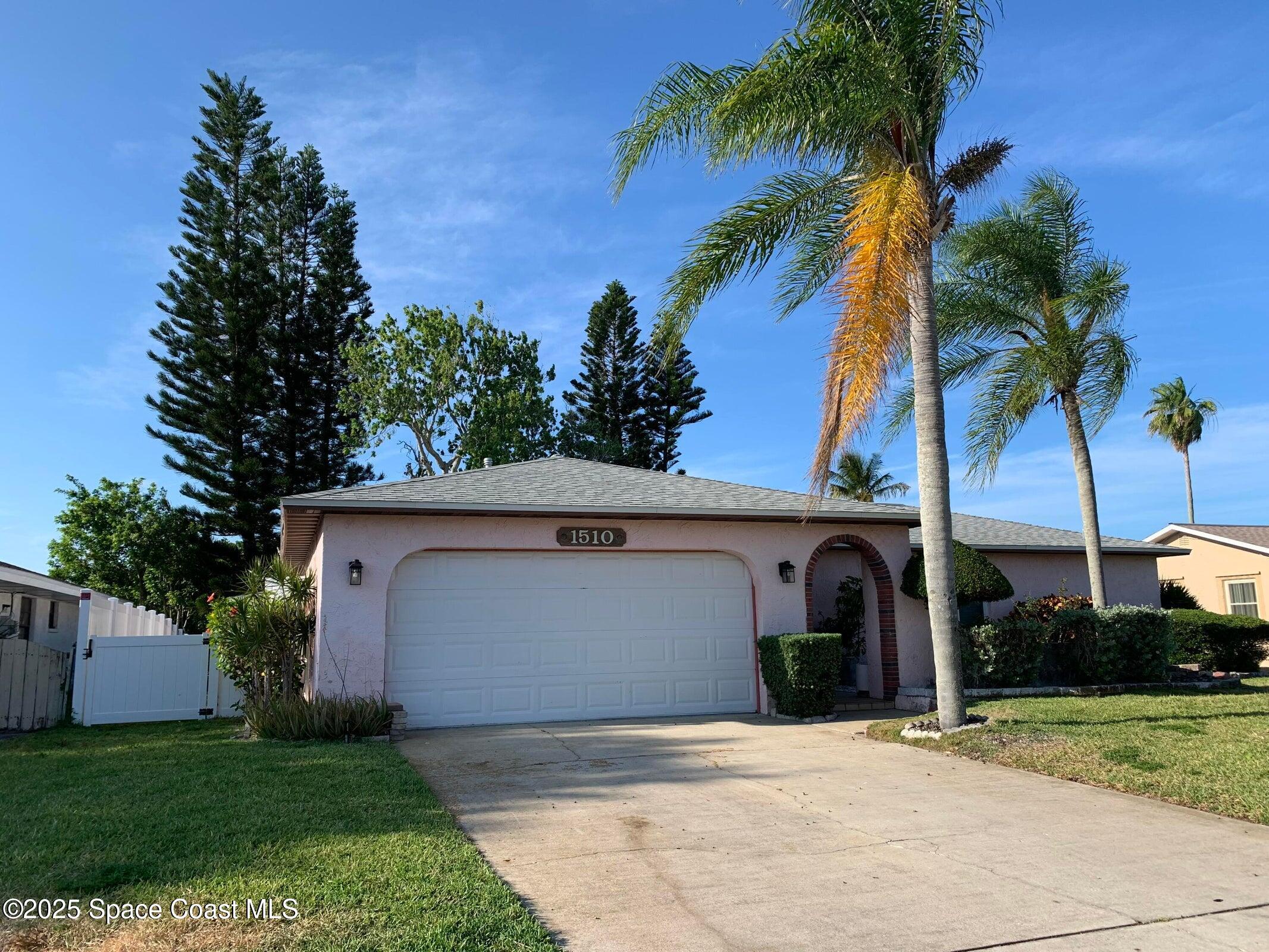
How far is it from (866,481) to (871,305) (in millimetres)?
32298

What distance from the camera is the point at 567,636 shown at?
1146cm

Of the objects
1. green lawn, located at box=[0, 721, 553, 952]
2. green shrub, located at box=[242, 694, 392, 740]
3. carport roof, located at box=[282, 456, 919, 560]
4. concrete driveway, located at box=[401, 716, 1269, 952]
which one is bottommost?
concrete driveway, located at box=[401, 716, 1269, 952]

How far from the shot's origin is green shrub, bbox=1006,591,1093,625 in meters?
13.4

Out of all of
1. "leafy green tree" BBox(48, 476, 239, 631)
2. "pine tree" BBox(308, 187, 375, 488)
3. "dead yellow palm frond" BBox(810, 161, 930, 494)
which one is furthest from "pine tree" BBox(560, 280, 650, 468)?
"dead yellow palm frond" BBox(810, 161, 930, 494)

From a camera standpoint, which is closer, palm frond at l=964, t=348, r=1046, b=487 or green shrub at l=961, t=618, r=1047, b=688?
green shrub at l=961, t=618, r=1047, b=688

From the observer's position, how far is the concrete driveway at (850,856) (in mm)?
3900

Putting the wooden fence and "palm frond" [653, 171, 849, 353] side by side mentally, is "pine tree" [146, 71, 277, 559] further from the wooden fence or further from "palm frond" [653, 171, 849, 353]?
"palm frond" [653, 171, 849, 353]

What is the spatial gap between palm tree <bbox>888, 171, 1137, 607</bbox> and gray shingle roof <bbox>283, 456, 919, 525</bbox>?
2889 millimetres

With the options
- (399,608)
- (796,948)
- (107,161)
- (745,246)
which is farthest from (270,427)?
(796,948)

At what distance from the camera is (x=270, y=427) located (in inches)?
1168

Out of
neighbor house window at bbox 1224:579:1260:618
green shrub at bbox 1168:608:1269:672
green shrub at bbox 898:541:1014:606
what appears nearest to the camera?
green shrub at bbox 898:541:1014:606

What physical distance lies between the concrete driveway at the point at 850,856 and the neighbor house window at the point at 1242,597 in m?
19.2

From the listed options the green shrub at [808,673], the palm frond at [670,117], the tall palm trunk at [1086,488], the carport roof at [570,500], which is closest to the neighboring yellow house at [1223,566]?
the tall palm trunk at [1086,488]

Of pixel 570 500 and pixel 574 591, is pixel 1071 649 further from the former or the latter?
pixel 570 500
